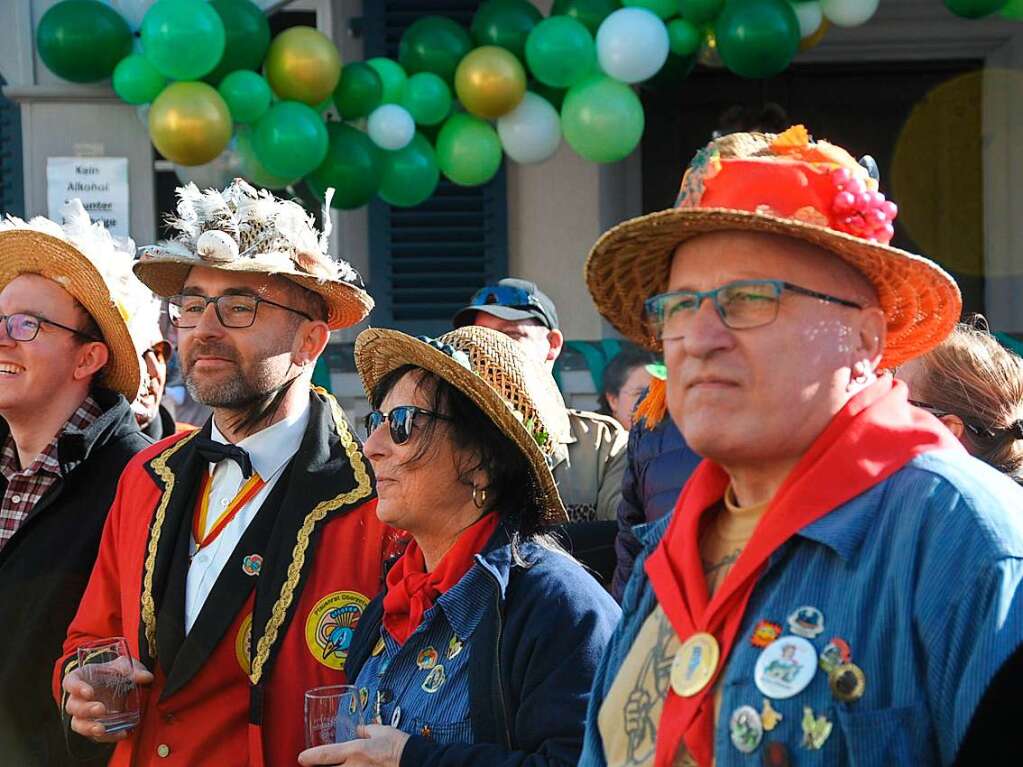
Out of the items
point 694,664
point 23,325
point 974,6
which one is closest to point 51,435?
point 23,325

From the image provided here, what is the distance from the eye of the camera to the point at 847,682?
1870 millimetres

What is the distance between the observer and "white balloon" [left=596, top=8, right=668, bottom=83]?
6.03m

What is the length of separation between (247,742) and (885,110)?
606 cm

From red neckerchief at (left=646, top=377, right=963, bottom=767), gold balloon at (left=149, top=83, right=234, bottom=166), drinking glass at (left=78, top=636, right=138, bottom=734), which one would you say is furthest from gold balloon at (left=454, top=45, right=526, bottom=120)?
red neckerchief at (left=646, top=377, right=963, bottom=767)

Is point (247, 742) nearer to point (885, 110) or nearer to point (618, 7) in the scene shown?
point (618, 7)

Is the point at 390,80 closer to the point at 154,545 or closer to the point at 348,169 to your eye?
the point at 348,169

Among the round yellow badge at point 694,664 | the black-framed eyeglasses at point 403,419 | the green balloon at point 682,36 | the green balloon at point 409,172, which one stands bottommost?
the round yellow badge at point 694,664

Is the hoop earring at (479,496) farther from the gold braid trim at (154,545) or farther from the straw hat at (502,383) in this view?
the gold braid trim at (154,545)

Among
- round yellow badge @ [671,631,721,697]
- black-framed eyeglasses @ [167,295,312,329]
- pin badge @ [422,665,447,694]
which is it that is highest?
black-framed eyeglasses @ [167,295,312,329]

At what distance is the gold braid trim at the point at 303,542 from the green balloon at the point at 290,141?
8.02 ft

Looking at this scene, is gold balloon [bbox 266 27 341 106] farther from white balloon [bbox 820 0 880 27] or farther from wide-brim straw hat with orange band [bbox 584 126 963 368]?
wide-brim straw hat with orange band [bbox 584 126 963 368]

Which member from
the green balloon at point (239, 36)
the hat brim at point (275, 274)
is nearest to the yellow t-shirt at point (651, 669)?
the hat brim at point (275, 274)

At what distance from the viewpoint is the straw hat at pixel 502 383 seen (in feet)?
10.1

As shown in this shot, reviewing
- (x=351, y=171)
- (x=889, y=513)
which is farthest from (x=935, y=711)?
(x=351, y=171)
